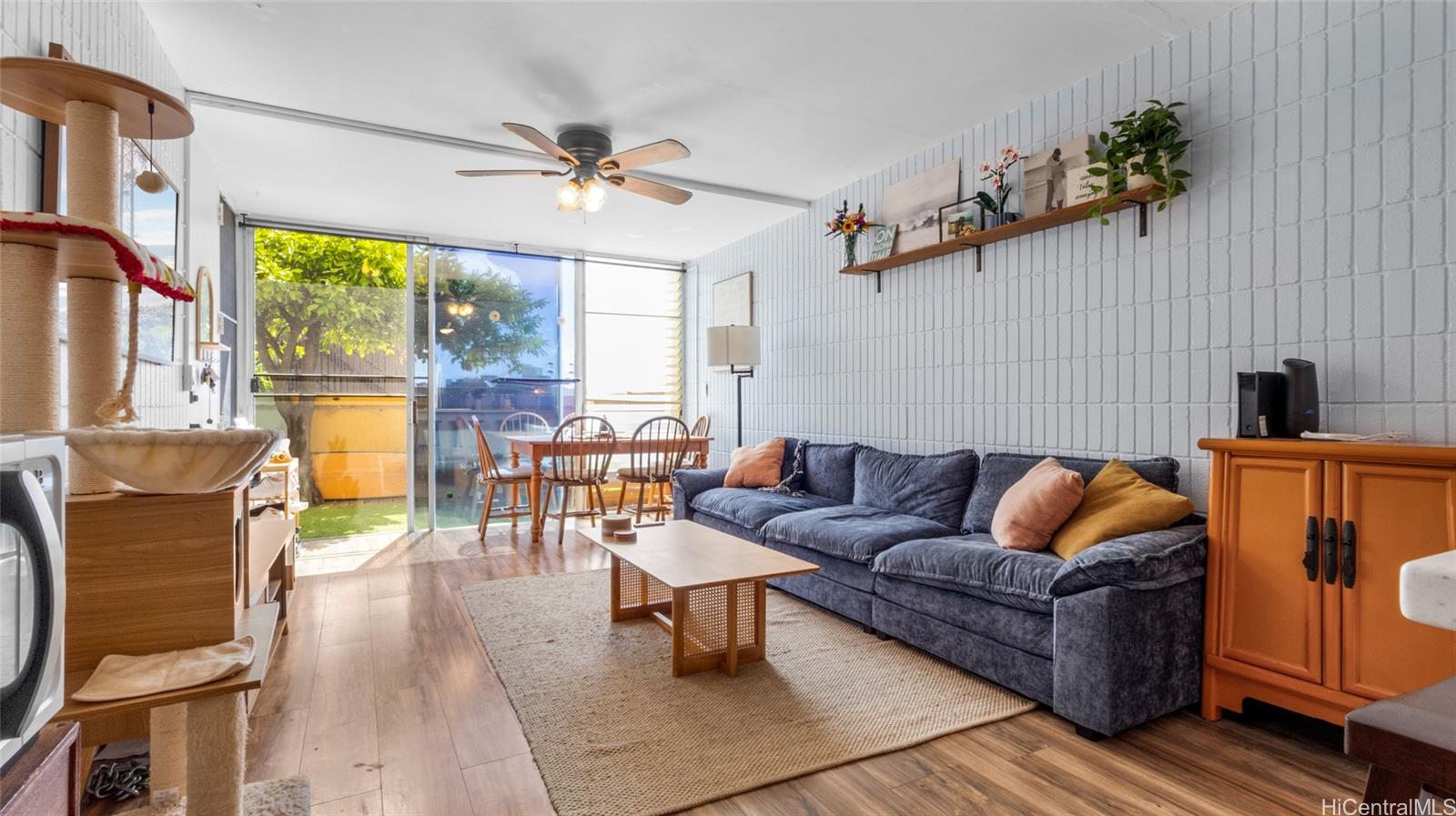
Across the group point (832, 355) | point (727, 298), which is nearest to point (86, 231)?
point (832, 355)

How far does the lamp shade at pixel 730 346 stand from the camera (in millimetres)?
4953

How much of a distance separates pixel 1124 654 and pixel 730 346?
3.38 m

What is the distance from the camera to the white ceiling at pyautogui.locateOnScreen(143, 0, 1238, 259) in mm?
2459

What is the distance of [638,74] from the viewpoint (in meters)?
2.86

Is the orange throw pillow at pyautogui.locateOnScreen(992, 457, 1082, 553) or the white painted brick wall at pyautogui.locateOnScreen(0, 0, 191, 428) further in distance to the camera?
the orange throw pillow at pyautogui.locateOnScreen(992, 457, 1082, 553)

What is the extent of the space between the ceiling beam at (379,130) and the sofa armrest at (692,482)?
1867 millimetres

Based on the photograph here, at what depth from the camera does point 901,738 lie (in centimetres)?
201

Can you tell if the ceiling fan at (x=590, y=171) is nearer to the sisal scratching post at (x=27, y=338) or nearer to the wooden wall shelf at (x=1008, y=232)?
the wooden wall shelf at (x=1008, y=232)

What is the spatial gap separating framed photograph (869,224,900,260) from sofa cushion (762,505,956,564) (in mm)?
1465

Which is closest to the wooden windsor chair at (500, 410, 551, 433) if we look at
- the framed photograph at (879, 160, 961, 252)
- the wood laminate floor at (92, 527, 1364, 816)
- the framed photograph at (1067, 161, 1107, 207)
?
the wood laminate floor at (92, 527, 1364, 816)

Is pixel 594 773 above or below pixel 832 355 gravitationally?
below

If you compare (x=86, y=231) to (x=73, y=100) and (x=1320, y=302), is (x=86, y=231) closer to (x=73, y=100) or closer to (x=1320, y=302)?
(x=73, y=100)

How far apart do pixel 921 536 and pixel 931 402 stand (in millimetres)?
974

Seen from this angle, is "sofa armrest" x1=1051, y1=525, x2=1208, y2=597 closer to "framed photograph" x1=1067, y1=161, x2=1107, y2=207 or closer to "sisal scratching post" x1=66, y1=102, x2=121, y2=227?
"framed photograph" x1=1067, y1=161, x2=1107, y2=207
